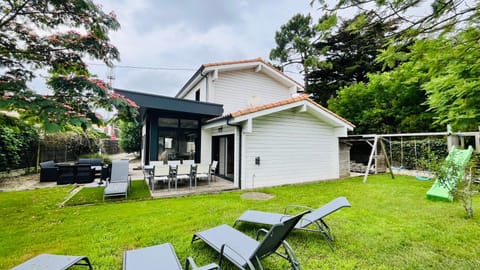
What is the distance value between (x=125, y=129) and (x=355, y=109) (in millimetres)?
22964

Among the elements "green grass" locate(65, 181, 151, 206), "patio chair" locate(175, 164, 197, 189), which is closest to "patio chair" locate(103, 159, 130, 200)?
"green grass" locate(65, 181, 151, 206)

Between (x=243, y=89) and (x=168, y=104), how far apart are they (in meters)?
5.30

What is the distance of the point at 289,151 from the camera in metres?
9.68

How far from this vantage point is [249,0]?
25.0ft

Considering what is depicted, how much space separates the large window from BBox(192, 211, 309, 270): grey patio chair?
317 inches

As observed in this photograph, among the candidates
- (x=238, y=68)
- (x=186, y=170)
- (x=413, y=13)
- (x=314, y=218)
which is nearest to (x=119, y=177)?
(x=186, y=170)

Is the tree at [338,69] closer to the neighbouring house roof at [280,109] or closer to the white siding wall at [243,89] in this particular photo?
the white siding wall at [243,89]

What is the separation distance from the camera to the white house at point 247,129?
A: 876 centimetres

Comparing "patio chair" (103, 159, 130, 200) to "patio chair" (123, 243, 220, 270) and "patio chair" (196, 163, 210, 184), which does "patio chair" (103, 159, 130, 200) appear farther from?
"patio chair" (123, 243, 220, 270)

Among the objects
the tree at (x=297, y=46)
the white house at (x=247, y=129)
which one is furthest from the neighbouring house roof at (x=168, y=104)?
the tree at (x=297, y=46)

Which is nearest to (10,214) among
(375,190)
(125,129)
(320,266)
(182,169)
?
(182,169)

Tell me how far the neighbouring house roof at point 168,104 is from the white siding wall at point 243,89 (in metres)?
1.37

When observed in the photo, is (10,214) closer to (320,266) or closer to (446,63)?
(320,266)

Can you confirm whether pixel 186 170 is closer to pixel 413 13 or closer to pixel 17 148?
pixel 413 13
